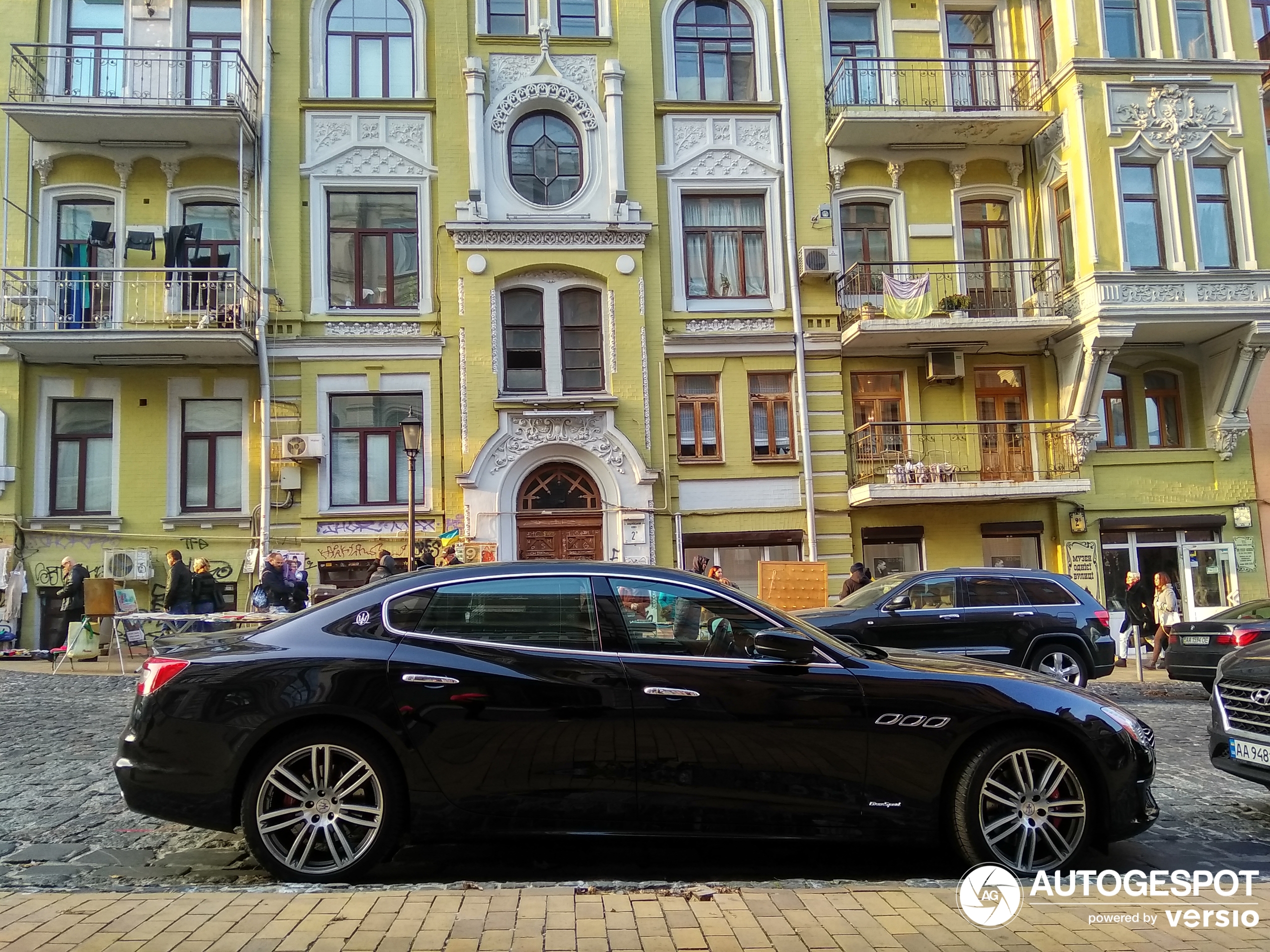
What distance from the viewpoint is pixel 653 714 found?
4.86 m

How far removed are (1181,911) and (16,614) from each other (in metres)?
18.0

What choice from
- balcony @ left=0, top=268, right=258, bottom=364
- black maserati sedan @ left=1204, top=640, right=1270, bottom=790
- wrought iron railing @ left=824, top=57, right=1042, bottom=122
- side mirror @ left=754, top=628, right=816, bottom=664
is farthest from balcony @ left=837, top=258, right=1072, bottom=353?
side mirror @ left=754, top=628, right=816, bottom=664

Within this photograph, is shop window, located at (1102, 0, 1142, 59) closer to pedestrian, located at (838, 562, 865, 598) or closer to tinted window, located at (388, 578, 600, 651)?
pedestrian, located at (838, 562, 865, 598)

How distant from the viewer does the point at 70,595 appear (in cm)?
1574

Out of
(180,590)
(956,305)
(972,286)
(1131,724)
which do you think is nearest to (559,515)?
(180,590)

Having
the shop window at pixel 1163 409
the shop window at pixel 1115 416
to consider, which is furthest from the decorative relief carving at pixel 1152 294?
the shop window at pixel 1163 409

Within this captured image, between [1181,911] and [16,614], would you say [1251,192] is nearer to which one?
[1181,911]

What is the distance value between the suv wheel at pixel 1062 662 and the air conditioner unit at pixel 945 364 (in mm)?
8292

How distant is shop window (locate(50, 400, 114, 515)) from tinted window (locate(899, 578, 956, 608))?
14.0m

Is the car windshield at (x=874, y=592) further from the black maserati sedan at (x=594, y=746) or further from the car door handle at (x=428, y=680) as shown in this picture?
the car door handle at (x=428, y=680)

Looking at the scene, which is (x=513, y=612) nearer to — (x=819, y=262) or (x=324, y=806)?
(x=324, y=806)

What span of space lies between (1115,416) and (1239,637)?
7790 mm

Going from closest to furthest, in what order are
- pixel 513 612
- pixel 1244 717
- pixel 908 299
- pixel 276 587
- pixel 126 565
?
pixel 513 612 < pixel 1244 717 < pixel 276 587 < pixel 126 565 < pixel 908 299

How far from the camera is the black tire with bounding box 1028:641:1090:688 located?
454 inches
